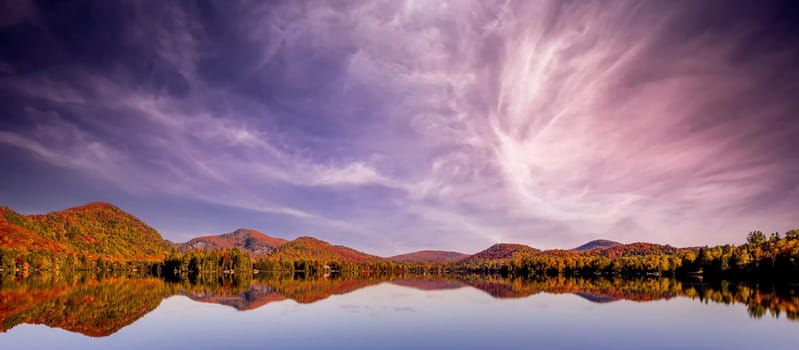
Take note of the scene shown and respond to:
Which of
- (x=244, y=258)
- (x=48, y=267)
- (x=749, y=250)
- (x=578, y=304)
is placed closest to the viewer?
(x=578, y=304)

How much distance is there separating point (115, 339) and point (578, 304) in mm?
41992

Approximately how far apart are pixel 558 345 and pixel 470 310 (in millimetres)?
17297

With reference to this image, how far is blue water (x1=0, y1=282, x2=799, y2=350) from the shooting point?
24531 millimetres

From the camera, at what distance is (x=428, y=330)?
96.1 feet

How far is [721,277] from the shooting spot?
122688mm

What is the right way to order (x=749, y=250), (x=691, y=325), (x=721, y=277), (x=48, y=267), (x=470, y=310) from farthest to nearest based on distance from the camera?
(x=48, y=267) → (x=749, y=250) → (x=721, y=277) → (x=470, y=310) → (x=691, y=325)

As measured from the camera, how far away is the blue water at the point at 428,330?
24.5 meters

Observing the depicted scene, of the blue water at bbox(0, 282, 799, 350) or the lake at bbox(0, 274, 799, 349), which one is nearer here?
the blue water at bbox(0, 282, 799, 350)

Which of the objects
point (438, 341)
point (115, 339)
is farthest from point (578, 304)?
point (115, 339)

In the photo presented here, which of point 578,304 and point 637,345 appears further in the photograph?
point 578,304

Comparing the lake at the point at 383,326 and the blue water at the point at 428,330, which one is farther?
the lake at the point at 383,326

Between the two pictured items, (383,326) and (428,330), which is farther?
(383,326)

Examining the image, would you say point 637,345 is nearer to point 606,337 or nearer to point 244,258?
point 606,337

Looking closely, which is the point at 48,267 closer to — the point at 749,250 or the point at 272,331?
the point at 272,331
